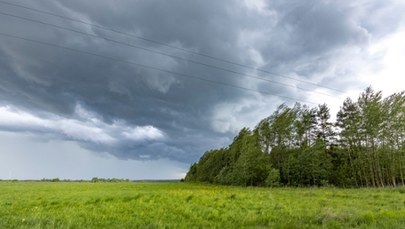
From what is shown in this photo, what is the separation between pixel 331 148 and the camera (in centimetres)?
7125

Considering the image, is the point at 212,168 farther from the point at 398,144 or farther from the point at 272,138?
the point at 398,144

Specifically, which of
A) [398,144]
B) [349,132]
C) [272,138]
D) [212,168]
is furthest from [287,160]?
[212,168]

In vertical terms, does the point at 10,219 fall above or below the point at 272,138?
below

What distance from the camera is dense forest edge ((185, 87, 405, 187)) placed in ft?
185

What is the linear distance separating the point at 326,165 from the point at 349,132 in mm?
8236

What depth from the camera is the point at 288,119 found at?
71.9 metres

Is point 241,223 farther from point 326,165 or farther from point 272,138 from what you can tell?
point 272,138

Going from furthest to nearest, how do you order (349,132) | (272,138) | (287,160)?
(272,138), (287,160), (349,132)

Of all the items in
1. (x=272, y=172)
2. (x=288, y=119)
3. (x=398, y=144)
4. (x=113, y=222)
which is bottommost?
(x=113, y=222)

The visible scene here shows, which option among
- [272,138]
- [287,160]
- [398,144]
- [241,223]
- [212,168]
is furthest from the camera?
[212,168]

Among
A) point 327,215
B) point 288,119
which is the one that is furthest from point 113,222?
point 288,119

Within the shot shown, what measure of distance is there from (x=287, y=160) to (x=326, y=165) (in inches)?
359

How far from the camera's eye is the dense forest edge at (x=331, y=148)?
2223 inches

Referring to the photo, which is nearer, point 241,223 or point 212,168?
point 241,223
